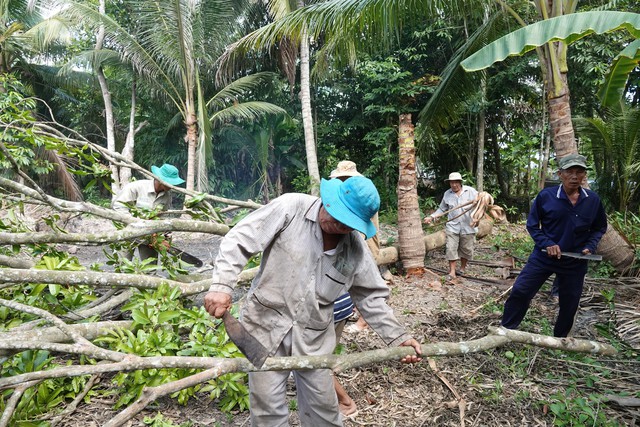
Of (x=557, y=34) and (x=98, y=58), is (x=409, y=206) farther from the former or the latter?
(x=98, y=58)

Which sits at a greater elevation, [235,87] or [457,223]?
[235,87]

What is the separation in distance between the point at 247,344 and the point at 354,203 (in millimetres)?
792

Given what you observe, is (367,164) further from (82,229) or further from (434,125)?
(82,229)

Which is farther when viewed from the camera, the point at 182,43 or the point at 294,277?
the point at 182,43

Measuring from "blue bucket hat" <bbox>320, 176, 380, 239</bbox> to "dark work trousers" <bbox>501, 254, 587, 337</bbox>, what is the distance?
91.0 inches

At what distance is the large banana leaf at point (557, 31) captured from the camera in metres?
3.06

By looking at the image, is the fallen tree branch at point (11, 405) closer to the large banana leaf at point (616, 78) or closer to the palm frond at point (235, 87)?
the large banana leaf at point (616, 78)

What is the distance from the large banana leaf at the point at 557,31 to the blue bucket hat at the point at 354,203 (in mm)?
2121

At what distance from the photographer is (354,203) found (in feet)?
6.32

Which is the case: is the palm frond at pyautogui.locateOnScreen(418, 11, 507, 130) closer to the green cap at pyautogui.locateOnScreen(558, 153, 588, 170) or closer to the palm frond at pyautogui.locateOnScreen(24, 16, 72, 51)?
the green cap at pyautogui.locateOnScreen(558, 153, 588, 170)

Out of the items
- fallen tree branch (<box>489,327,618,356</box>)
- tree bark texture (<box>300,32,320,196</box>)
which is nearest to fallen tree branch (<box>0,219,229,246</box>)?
fallen tree branch (<box>489,327,618,356</box>)

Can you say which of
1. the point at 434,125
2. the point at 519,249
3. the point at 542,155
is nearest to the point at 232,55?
the point at 434,125

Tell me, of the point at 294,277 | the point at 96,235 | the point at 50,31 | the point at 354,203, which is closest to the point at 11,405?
the point at 96,235

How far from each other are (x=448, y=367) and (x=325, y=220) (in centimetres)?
207
